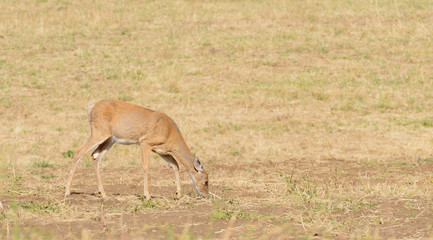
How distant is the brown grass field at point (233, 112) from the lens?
9266mm

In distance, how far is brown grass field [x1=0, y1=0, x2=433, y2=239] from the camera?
30.4 ft

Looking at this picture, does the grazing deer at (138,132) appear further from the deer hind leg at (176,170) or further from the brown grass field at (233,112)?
the brown grass field at (233,112)

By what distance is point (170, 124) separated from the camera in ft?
38.2

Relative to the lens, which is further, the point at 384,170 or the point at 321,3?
the point at 321,3

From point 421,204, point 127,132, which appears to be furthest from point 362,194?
Result: point 127,132

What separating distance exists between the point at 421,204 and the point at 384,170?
4263mm

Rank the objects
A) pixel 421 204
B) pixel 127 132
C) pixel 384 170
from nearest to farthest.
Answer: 1. pixel 421 204
2. pixel 127 132
3. pixel 384 170

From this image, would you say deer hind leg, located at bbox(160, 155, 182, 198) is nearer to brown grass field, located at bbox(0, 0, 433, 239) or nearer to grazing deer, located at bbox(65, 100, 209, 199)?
grazing deer, located at bbox(65, 100, 209, 199)

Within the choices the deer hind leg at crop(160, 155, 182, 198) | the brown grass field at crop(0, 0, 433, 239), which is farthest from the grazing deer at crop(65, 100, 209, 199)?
the brown grass field at crop(0, 0, 433, 239)

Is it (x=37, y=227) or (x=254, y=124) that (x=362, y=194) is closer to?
(x=37, y=227)

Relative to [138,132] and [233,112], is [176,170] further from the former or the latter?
[233,112]

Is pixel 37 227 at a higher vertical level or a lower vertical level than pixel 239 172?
higher

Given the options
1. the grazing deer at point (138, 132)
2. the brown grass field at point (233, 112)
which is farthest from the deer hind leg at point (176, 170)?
the brown grass field at point (233, 112)

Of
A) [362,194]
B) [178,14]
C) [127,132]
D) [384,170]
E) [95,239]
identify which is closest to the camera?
[95,239]
